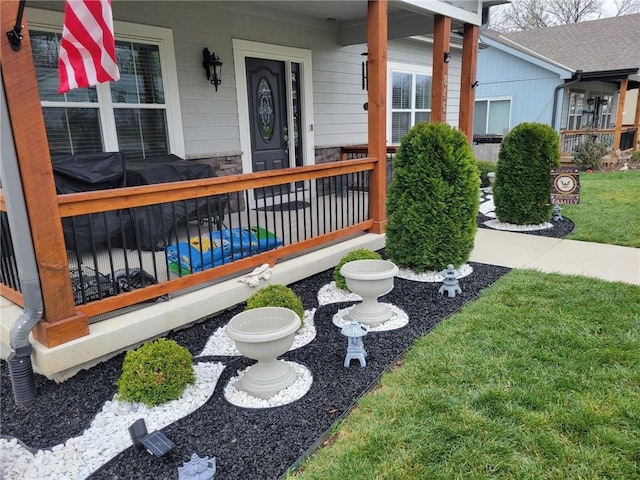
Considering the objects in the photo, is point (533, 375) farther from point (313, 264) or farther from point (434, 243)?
point (313, 264)

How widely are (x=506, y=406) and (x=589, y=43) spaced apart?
734 inches

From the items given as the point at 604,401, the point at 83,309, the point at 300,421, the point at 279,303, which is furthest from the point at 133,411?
the point at 604,401

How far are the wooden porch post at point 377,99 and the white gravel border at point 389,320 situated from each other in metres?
1.75

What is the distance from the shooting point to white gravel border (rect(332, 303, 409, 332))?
11.0 ft

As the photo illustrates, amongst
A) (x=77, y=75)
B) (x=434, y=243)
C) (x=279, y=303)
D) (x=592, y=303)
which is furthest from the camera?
(x=434, y=243)

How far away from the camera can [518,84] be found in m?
15.4

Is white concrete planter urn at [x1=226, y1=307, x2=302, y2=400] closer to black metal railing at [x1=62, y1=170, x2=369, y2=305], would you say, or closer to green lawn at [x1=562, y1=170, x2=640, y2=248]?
black metal railing at [x1=62, y1=170, x2=369, y2=305]

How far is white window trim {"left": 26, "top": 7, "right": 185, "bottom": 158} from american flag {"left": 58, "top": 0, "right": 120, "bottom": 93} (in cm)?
256

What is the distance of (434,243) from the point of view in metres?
4.23

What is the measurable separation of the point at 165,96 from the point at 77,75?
3108 mm

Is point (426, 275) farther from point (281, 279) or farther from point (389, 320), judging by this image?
point (281, 279)

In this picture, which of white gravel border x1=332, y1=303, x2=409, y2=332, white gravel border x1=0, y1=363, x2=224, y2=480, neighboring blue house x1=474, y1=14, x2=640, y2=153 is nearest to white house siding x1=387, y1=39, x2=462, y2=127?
neighboring blue house x1=474, y1=14, x2=640, y2=153

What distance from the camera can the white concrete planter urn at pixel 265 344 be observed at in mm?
2404

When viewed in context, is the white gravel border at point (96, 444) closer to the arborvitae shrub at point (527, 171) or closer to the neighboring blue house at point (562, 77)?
the arborvitae shrub at point (527, 171)
